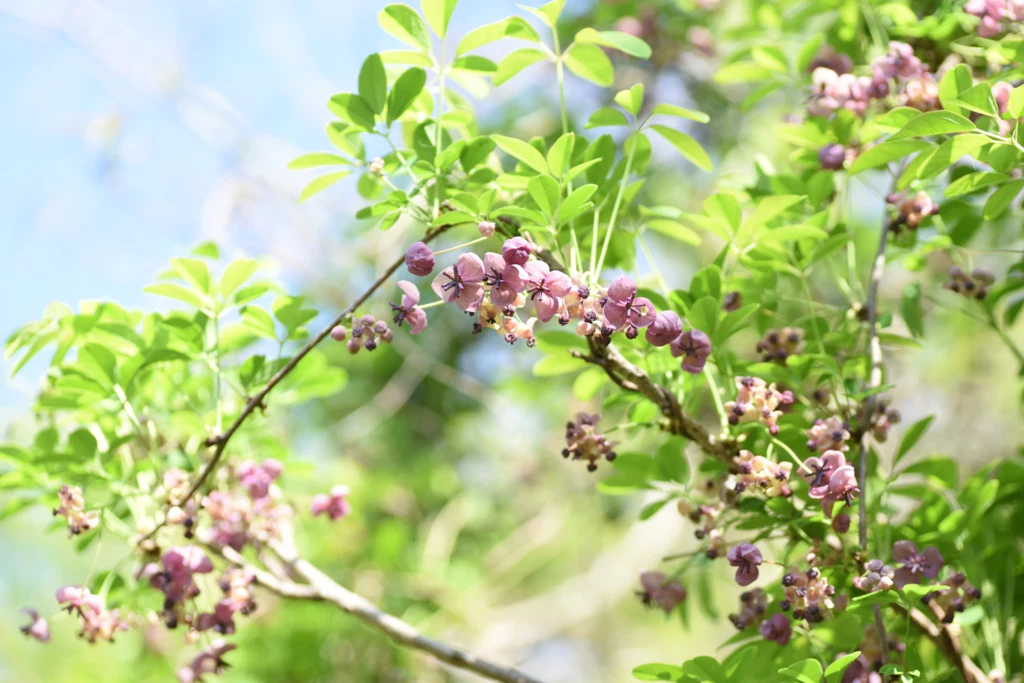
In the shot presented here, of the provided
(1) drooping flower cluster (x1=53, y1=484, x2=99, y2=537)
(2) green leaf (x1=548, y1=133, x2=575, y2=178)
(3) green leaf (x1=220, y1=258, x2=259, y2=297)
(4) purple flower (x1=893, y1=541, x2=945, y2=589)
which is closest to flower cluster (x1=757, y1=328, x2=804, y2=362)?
(4) purple flower (x1=893, y1=541, x2=945, y2=589)

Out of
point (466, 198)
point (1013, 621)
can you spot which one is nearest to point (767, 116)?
point (1013, 621)

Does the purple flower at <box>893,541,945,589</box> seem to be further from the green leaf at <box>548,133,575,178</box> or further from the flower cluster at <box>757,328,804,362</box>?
the green leaf at <box>548,133,575,178</box>

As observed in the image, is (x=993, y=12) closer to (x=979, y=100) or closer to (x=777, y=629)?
(x=979, y=100)

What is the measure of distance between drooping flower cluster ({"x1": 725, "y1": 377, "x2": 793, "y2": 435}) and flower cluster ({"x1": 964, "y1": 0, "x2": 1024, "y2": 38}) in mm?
667

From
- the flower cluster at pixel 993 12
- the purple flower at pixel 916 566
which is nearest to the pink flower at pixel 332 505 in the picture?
the purple flower at pixel 916 566

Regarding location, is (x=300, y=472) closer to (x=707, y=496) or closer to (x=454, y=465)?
(x=707, y=496)

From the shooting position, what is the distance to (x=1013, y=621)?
124cm

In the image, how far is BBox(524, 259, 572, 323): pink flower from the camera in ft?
2.59

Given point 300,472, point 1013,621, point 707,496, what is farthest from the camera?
point 300,472

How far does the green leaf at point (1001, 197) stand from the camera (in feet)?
3.17

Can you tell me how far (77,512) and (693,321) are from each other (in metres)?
0.85

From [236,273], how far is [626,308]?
63 cm

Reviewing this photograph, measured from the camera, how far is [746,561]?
0.91 metres

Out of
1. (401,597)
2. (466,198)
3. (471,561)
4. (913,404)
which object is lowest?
(401,597)
